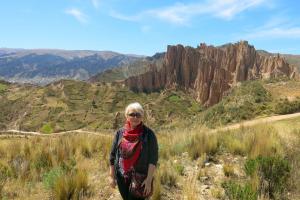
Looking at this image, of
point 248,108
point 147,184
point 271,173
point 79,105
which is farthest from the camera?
point 79,105

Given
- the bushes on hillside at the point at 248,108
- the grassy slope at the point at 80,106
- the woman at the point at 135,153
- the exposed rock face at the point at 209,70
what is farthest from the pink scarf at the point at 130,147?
the exposed rock face at the point at 209,70

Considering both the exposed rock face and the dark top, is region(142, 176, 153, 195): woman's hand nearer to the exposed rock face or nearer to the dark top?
the dark top

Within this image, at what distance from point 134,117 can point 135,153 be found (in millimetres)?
548

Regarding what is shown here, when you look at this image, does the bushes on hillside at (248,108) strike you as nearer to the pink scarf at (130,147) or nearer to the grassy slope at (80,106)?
the pink scarf at (130,147)

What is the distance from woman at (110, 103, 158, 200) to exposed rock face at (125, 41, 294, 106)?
9986cm

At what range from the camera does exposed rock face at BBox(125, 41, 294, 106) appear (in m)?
117

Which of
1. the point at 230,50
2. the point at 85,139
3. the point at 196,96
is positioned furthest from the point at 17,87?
the point at 85,139

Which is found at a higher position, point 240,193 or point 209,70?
point 209,70

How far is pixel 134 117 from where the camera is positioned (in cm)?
601

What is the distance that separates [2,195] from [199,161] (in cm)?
498

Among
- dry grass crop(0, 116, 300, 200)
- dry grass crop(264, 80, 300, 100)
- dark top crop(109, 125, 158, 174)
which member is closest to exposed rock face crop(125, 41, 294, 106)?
dry grass crop(264, 80, 300, 100)

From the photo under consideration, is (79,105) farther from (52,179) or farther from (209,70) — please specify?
(52,179)

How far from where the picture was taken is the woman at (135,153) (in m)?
5.94

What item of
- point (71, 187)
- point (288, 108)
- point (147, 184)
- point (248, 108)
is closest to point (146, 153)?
point (147, 184)
